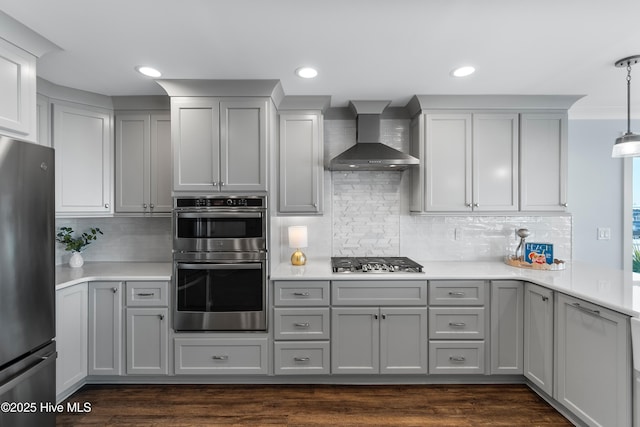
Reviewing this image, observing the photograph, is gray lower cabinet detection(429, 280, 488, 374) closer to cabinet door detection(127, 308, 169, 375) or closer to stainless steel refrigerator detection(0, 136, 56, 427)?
cabinet door detection(127, 308, 169, 375)

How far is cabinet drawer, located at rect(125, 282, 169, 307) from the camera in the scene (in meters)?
2.46

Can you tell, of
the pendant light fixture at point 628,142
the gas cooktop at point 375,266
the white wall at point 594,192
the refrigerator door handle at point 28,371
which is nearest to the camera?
the refrigerator door handle at point 28,371

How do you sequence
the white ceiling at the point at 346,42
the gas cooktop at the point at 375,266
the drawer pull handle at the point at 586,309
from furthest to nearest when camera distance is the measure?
1. the gas cooktop at the point at 375,266
2. the drawer pull handle at the point at 586,309
3. the white ceiling at the point at 346,42

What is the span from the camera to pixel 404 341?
246 cm

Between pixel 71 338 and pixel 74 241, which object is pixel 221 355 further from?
pixel 74 241

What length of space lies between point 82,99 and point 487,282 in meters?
3.72

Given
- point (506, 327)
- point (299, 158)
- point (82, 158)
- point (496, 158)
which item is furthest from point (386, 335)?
point (82, 158)

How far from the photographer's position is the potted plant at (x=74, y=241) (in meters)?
2.83

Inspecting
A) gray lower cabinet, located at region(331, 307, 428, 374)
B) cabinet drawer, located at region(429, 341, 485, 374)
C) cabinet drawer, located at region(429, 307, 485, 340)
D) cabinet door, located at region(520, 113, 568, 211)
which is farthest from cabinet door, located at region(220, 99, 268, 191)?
cabinet door, located at region(520, 113, 568, 211)

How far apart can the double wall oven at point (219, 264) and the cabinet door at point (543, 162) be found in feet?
7.88

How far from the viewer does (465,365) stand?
2.47 metres

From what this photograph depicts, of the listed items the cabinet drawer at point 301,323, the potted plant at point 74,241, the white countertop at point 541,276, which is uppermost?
the potted plant at point 74,241

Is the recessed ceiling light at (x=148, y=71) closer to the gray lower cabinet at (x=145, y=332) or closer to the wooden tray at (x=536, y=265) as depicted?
the gray lower cabinet at (x=145, y=332)

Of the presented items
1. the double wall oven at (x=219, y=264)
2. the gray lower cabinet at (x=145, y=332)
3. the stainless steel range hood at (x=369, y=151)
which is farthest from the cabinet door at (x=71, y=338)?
the stainless steel range hood at (x=369, y=151)
